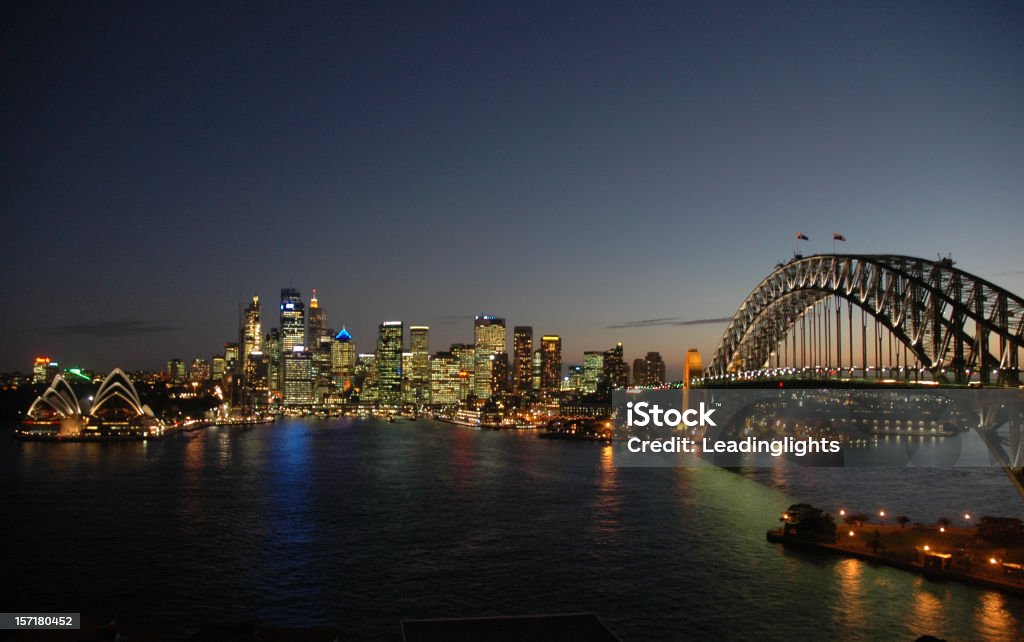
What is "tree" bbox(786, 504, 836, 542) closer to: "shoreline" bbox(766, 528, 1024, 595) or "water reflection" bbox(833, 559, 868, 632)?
"shoreline" bbox(766, 528, 1024, 595)

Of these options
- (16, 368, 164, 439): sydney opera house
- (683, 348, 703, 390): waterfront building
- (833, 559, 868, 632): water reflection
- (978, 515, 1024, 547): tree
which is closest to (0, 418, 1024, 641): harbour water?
(833, 559, 868, 632): water reflection

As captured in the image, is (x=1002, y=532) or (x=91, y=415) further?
(x=91, y=415)

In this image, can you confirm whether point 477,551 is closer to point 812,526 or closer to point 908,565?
point 812,526

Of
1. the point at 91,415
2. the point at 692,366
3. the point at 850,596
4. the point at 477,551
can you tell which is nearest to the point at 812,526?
the point at 850,596

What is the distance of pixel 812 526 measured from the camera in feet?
115

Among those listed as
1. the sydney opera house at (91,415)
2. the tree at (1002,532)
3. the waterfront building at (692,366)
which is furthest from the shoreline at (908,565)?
the sydney opera house at (91,415)

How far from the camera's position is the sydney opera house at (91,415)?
107 metres

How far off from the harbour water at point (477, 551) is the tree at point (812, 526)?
158 cm

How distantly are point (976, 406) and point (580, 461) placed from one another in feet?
148

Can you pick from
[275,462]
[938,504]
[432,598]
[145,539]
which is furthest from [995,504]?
[275,462]

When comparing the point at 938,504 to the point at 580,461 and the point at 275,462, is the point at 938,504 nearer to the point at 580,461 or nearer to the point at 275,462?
the point at 580,461

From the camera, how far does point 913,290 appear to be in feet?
136

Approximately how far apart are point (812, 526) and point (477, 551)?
14227 millimetres

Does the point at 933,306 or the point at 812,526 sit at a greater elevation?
the point at 933,306
